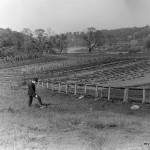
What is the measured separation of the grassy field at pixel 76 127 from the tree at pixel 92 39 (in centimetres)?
10022

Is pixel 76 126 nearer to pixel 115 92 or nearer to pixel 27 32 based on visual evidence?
pixel 115 92

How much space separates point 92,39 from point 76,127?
4252 inches

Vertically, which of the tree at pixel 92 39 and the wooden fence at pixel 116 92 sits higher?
the tree at pixel 92 39

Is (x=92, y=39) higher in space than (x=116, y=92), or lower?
higher

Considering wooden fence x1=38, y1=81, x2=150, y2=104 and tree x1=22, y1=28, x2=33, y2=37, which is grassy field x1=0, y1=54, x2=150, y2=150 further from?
tree x1=22, y1=28, x2=33, y2=37

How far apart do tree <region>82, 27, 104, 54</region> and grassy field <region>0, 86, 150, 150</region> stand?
10022 cm

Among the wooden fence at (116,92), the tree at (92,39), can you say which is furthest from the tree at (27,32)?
the wooden fence at (116,92)

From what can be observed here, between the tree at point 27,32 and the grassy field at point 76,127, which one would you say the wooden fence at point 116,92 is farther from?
the tree at point 27,32

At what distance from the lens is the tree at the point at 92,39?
115m

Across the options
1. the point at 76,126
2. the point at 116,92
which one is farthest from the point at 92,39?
the point at 76,126

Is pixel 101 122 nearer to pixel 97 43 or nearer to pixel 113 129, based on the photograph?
pixel 113 129

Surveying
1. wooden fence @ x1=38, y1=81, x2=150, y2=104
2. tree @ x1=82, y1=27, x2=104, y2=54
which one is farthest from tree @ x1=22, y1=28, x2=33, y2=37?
wooden fence @ x1=38, y1=81, x2=150, y2=104

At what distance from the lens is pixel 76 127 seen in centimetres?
1046

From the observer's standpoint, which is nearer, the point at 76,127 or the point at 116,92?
the point at 76,127
